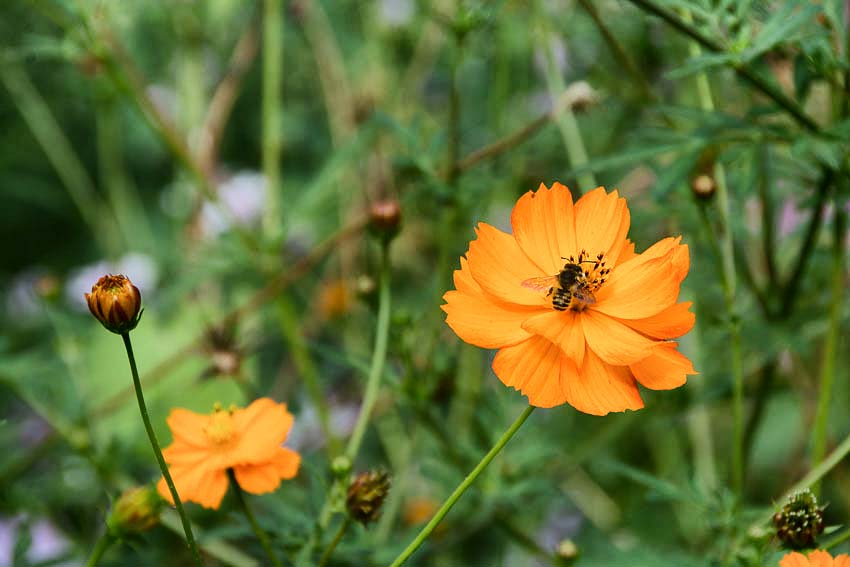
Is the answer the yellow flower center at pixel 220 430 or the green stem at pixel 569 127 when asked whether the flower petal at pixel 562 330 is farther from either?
the green stem at pixel 569 127

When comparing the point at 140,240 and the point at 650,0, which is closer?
the point at 650,0

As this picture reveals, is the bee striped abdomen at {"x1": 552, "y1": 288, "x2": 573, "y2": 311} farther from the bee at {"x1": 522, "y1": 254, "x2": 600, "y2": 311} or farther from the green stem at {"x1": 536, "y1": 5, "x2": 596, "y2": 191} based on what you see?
the green stem at {"x1": 536, "y1": 5, "x2": 596, "y2": 191}

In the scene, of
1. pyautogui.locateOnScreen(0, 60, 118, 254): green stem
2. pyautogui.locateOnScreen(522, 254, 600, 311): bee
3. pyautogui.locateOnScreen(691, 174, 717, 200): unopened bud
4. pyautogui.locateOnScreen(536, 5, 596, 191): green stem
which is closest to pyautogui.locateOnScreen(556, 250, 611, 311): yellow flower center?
pyautogui.locateOnScreen(522, 254, 600, 311): bee

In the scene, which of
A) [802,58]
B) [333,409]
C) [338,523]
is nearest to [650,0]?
[802,58]

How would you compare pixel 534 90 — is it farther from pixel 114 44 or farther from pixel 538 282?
pixel 538 282

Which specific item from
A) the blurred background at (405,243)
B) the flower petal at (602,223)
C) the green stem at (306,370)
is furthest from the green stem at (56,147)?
the flower petal at (602,223)
